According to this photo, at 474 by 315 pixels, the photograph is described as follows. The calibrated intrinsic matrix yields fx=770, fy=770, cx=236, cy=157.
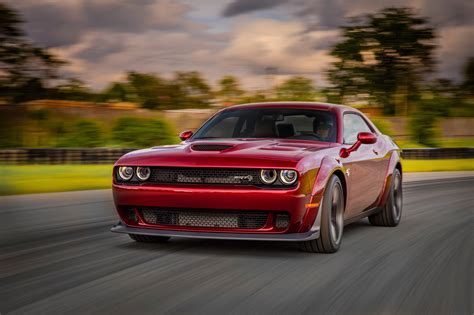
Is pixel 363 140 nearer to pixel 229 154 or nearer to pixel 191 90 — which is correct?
pixel 229 154

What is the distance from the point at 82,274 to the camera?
5633mm

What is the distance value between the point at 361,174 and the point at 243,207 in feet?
6.73

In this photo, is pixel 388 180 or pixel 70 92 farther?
pixel 70 92

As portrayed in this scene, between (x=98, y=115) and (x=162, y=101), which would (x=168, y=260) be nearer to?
(x=98, y=115)

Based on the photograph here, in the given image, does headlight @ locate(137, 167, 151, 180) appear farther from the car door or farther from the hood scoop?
the car door

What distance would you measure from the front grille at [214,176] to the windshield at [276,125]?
1476 mm

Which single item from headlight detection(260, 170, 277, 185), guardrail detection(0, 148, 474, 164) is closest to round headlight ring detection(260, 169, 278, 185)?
headlight detection(260, 170, 277, 185)

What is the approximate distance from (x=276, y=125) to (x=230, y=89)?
91.2 meters

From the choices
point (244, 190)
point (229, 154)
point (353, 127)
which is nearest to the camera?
point (244, 190)

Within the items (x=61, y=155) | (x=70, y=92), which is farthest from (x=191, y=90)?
(x=61, y=155)

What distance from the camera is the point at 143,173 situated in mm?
6711

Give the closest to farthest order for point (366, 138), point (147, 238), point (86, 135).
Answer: point (147, 238), point (366, 138), point (86, 135)

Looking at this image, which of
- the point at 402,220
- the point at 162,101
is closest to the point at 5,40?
the point at 402,220

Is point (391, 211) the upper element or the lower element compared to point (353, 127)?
lower
